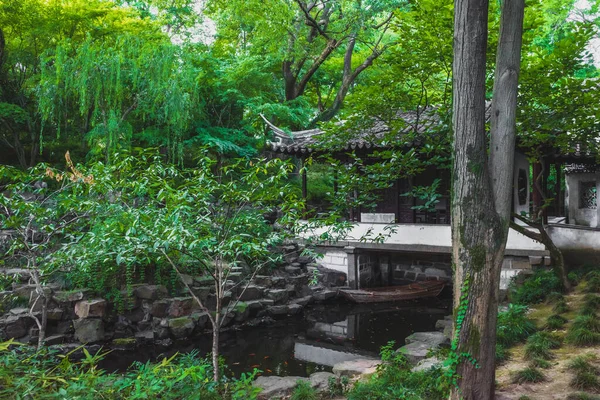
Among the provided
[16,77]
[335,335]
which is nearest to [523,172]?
[335,335]

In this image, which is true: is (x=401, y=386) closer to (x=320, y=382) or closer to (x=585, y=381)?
(x=320, y=382)

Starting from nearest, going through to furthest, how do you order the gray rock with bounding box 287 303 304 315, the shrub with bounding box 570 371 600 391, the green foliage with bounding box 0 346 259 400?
the green foliage with bounding box 0 346 259 400, the shrub with bounding box 570 371 600 391, the gray rock with bounding box 287 303 304 315

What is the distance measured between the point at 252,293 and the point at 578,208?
977 cm

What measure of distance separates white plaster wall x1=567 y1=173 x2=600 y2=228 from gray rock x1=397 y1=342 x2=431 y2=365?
8.98 metres

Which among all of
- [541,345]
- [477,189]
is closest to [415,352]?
[541,345]

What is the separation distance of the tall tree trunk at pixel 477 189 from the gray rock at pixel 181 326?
6.03 m

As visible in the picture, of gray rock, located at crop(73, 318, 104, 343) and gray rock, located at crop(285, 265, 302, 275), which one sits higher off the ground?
gray rock, located at crop(285, 265, 302, 275)

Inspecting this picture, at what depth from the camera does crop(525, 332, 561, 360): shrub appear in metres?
4.64

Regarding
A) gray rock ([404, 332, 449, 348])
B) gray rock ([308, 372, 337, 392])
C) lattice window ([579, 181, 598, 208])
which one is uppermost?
lattice window ([579, 181, 598, 208])

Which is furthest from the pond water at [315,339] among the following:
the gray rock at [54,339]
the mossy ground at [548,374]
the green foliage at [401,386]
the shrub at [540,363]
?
the shrub at [540,363]

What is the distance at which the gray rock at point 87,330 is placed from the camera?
768 cm

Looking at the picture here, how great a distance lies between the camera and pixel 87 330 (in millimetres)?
7719

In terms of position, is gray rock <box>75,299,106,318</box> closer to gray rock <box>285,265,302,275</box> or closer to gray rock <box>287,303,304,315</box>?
gray rock <box>287,303,304,315</box>

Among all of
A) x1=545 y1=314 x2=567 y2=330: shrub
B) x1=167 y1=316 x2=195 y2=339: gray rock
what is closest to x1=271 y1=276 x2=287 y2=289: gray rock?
x1=167 y1=316 x2=195 y2=339: gray rock
